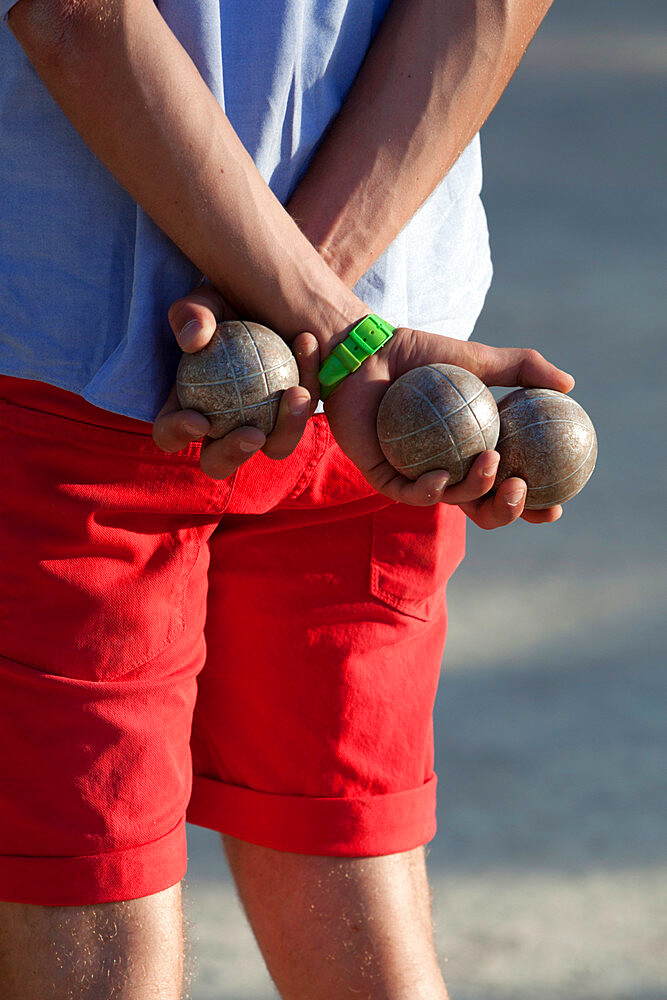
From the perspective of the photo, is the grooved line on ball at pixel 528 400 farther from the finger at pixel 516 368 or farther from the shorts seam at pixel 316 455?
the shorts seam at pixel 316 455

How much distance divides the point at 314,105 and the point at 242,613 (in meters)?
0.63

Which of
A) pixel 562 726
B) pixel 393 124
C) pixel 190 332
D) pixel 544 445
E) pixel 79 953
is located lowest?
pixel 562 726

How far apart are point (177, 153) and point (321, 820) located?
857 millimetres

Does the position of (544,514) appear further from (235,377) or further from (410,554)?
(235,377)

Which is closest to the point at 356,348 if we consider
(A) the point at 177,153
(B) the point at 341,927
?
(A) the point at 177,153

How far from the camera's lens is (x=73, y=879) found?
143 centimetres

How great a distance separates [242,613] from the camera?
5.44 feet

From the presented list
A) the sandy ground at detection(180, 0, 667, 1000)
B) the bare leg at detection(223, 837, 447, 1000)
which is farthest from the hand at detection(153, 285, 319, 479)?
the sandy ground at detection(180, 0, 667, 1000)

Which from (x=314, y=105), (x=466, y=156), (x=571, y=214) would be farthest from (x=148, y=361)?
(x=571, y=214)

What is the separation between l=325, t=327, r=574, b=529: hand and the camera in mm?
1369

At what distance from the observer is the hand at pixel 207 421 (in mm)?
1297

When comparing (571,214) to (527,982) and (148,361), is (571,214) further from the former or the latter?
(148,361)

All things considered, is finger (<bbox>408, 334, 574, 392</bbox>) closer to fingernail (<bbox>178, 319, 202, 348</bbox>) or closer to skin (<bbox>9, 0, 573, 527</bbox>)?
skin (<bbox>9, 0, 573, 527</bbox>)

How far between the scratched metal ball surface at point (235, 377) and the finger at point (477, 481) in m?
0.21
